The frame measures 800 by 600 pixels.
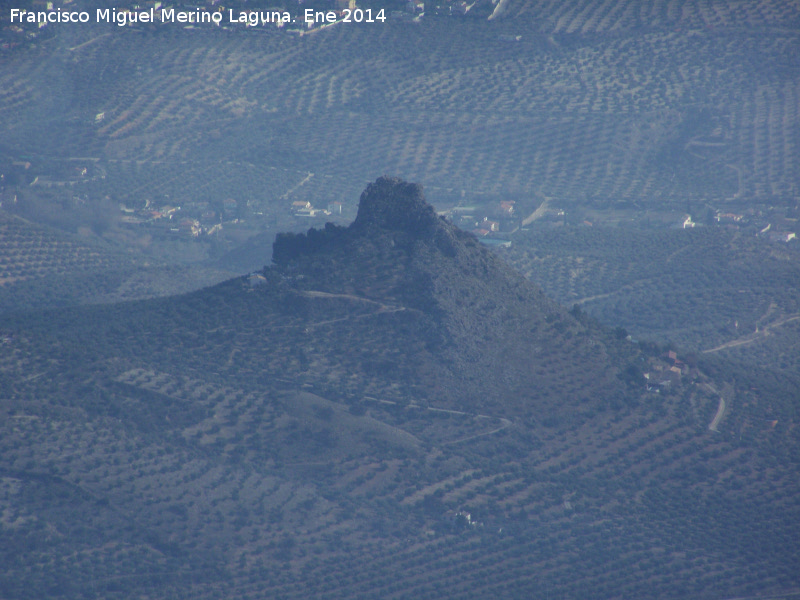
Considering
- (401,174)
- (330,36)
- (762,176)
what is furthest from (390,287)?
(330,36)

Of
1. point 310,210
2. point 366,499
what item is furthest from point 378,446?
point 310,210

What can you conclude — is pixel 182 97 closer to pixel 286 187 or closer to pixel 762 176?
pixel 286 187

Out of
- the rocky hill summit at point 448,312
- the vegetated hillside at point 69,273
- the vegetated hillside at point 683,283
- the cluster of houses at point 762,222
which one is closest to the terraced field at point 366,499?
the rocky hill summit at point 448,312

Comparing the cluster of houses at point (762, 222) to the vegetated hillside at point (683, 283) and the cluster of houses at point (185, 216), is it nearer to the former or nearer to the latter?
the vegetated hillside at point (683, 283)

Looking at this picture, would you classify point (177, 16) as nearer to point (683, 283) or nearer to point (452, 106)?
point (452, 106)

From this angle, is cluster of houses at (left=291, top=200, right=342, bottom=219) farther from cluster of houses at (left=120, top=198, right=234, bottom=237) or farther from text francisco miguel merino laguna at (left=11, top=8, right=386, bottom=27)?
text francisco miguel merino laguna at (left=11, top=8, right=386, bottom=27)

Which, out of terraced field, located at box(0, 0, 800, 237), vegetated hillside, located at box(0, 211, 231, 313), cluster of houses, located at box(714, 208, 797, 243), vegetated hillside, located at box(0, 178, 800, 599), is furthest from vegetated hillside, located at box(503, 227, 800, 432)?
vegetated hillside, located at box(0, 211, 231, 313)
